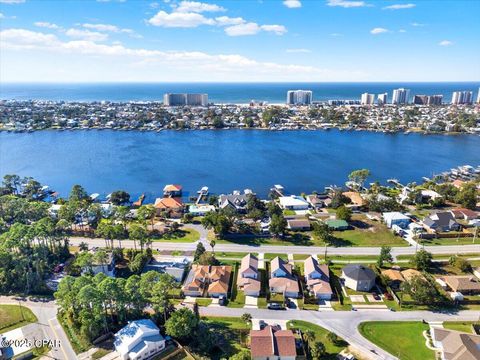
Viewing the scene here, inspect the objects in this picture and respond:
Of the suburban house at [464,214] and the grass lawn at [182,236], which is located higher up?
the suburban house at [464,214]

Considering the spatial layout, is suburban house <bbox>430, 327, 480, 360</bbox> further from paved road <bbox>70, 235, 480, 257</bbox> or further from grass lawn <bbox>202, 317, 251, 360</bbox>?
grass lawn <bbox>202, 317, 251, 360</bbox>

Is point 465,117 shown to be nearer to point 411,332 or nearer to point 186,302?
point 411,332

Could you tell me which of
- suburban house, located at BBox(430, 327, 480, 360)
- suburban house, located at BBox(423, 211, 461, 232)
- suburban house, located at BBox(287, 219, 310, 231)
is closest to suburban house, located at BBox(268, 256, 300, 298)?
suburban house, located at BBox(287, 219, 310, 231)

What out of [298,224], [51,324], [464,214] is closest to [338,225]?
[298,224]

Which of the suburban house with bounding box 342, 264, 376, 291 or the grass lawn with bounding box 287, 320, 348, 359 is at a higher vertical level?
the suburban house with bounding box 342, 264, 376, 291

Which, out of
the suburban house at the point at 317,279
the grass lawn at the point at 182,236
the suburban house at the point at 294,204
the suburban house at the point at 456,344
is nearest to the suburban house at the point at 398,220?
the suburban house at the point at 294,204

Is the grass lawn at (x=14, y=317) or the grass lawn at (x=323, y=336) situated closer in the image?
the grass lawn at (x=323, y=336)

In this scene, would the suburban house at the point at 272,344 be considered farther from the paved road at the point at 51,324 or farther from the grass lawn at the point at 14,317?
the grass lawn at the point at 14,317
